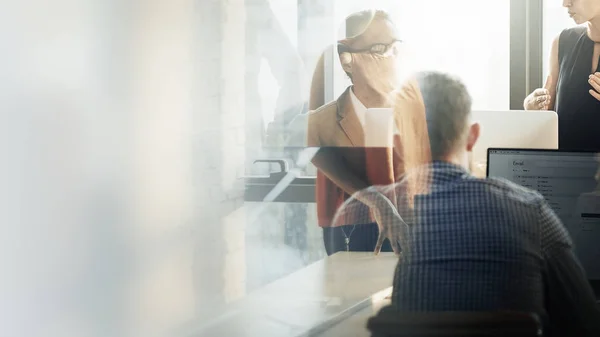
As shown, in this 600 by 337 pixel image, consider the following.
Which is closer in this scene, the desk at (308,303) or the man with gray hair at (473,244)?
the man with gray hair at (473,244)

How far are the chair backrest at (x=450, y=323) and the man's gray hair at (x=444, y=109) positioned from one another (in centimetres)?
33

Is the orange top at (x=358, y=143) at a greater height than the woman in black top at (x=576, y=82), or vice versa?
the woman in black top at (x=576, y=82)

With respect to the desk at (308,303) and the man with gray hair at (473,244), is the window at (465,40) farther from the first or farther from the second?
the desk at (308,303)

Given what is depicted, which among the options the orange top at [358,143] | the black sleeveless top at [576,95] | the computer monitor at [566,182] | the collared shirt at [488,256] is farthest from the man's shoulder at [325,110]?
the black sleeveless top at [576,95]

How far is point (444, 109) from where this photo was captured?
1.52 m

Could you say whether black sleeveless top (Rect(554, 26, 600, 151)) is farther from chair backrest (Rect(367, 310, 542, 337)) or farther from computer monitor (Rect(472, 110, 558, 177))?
chair backrest (Rect(367, 310, 542, 337))

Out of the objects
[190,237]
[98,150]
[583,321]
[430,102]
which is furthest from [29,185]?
[583,321]

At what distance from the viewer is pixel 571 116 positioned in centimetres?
158

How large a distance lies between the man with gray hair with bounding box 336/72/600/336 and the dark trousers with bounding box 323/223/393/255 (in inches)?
2.1

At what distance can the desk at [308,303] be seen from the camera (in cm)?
153

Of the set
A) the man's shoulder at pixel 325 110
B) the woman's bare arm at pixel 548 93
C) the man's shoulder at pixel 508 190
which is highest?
the woman's bare arm at pixel 548 93

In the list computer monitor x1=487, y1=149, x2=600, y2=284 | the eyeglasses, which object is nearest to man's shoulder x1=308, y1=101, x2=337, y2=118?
the eyeglasses

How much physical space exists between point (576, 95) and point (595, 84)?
5cm

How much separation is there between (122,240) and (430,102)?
754 millimetres
